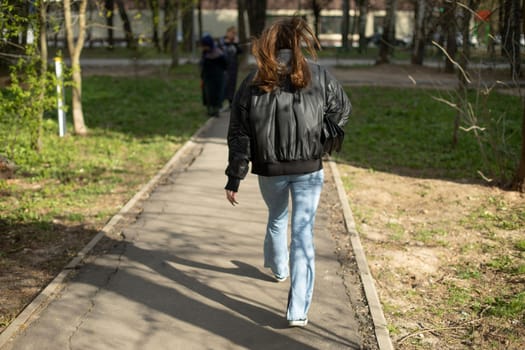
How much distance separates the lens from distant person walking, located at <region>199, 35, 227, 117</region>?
579 inches

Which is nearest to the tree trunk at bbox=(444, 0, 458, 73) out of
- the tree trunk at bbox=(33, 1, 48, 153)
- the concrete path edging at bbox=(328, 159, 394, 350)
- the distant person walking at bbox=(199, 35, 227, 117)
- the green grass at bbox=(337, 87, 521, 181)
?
the green grass at bbox=(337, 87, 521, 181)

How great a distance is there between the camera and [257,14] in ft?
93.5

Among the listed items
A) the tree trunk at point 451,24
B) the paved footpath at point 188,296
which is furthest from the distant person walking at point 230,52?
the paved footpath at point 188,296

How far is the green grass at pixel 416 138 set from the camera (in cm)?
1033

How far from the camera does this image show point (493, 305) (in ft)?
16.9

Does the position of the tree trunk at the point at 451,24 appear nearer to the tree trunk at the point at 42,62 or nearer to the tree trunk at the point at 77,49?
the tree trunk at the point at 42,62

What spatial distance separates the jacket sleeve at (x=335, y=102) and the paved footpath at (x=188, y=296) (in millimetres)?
1423

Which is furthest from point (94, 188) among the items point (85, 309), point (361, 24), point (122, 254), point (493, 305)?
point (361, 24)

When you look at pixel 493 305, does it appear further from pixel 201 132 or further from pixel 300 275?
pixel 201 132

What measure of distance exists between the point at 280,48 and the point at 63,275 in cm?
277

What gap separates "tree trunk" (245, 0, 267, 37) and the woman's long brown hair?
80.2ft

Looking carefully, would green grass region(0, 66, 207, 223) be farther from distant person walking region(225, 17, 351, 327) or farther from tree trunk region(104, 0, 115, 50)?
distant person walking region(225, 17, 351, 327)

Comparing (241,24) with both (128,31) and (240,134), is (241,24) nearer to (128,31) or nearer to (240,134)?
(128,31)

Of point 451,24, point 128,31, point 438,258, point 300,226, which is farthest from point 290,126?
point 128,31
